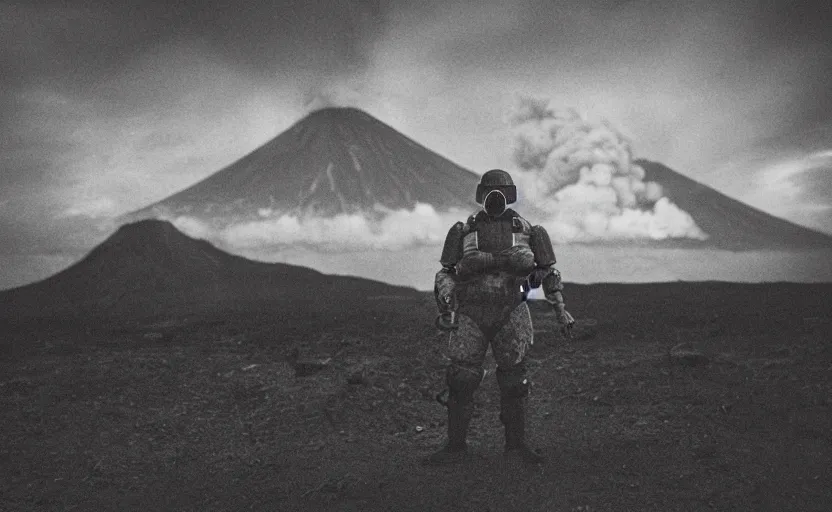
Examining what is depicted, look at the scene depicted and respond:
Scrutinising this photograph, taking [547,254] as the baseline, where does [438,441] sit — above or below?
below

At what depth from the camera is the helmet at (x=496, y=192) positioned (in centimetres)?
548

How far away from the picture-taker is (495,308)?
5434 mm

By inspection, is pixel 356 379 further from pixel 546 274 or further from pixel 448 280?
pixel 546 274

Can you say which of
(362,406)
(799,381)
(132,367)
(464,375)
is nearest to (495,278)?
(464,375)

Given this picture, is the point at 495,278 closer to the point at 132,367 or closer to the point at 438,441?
the point at 438,441

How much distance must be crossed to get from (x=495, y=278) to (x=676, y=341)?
20.0ft

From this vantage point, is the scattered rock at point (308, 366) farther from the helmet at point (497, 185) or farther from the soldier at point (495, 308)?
the helmet at point (497, 185)

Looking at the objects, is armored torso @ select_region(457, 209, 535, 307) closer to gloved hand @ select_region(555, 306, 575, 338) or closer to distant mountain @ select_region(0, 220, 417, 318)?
gloved hand @ select_region(555, 306, 575, 338)

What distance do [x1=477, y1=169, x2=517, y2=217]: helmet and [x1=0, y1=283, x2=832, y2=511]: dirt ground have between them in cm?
245

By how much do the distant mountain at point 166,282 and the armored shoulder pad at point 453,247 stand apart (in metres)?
20.5

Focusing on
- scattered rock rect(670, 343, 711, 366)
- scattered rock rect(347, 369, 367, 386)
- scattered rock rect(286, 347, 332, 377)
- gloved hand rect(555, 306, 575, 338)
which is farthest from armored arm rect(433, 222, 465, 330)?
scattered rock rect(670, 343, 711, 366)

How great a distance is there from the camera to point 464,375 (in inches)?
211

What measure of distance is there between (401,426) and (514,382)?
74.4 inches

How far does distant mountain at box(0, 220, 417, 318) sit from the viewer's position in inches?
1101
